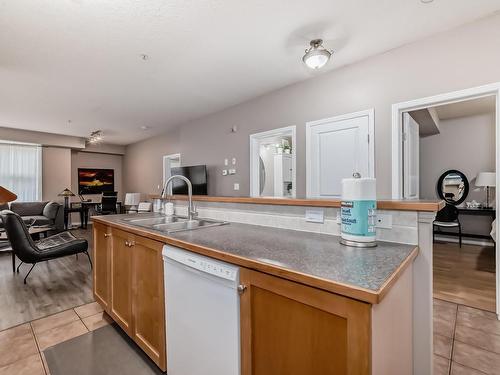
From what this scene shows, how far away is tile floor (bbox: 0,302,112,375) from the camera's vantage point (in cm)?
162

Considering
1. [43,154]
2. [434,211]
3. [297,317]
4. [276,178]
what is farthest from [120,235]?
[43,154]

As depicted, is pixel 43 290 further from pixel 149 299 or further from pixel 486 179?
pixel 486 179

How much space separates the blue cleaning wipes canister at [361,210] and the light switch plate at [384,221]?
0.13 meters

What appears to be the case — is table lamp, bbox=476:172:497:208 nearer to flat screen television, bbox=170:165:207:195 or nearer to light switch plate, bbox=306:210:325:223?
light switch plate, bbox=306:210:325:223

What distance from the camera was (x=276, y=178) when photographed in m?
5.22

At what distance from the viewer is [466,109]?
470 cm

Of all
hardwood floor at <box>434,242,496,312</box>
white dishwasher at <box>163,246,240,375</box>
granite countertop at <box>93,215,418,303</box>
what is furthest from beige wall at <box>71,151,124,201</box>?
hardwood floor at <box>434,242,496,312</box>

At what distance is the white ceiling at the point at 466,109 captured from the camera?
435 cm

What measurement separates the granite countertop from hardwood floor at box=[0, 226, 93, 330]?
68.2 inches

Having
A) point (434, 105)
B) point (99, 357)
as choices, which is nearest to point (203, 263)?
point (99, 357)

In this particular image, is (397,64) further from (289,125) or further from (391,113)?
(289,125)

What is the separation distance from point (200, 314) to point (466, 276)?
3559 millimetres

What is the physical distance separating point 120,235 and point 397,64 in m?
3.11

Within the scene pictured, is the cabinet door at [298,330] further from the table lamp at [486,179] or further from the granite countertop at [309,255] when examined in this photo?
the table lamp at [486,179]
